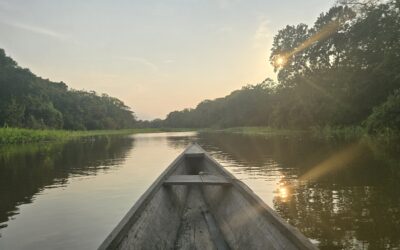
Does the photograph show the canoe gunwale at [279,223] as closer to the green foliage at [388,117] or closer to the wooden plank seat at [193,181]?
the wooden plank seat at [193,181]

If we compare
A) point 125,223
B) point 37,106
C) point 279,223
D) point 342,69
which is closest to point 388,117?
point 342,69

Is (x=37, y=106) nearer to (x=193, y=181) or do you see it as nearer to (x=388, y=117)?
(x=388, y=117)

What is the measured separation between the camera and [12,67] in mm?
72625

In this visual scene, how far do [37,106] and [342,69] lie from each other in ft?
184

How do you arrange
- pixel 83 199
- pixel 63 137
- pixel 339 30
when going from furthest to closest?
pixel 63 137 → pixel 339 30 → pixel 83 199

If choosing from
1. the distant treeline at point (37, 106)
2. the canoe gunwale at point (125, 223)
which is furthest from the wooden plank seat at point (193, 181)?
the distant treeline at point (37, 106)

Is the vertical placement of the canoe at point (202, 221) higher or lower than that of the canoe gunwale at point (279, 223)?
lower

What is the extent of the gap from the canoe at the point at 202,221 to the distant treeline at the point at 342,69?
23840mm

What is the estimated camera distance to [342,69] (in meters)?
41.1

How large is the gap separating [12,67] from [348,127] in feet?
224

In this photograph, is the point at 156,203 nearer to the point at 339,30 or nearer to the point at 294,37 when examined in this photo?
the point at 339,30

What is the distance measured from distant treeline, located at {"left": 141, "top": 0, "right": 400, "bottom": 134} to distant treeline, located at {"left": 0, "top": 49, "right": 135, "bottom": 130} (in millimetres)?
43634

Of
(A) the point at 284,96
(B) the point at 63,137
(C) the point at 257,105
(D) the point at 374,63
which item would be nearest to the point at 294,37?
(A) the point at 284,96

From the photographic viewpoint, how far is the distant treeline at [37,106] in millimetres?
59344
